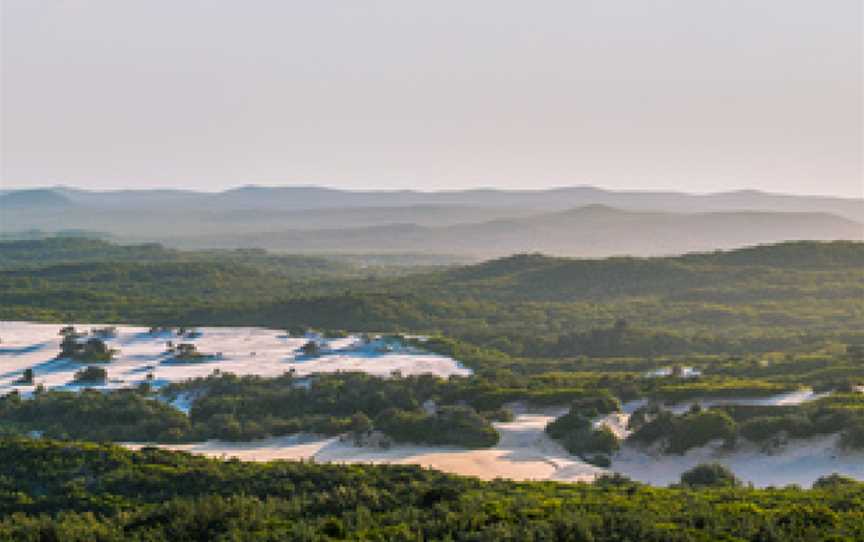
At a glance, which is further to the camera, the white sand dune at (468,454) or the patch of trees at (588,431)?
the patch of trees at (588,431)

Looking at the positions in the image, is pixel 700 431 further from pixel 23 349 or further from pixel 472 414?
pixel 23 349

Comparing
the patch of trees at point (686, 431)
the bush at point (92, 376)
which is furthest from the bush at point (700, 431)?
the bush at point (92, 376)

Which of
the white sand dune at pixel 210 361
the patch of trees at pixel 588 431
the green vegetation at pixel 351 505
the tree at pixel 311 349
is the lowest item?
the white sand dune at pixel 210 361

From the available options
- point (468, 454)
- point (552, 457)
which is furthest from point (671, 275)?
point (468, 454)

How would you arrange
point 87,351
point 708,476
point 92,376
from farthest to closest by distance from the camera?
1. point 87,351
2. point 92,376
3. point 708,476

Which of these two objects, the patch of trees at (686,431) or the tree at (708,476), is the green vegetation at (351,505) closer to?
the tree at (708,476)

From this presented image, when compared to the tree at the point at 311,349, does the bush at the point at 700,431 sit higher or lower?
higher
